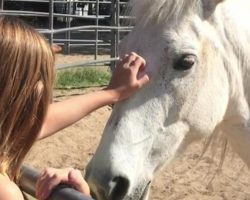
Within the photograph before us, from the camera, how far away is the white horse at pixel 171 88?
1966 mm

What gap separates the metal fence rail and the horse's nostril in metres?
0.71

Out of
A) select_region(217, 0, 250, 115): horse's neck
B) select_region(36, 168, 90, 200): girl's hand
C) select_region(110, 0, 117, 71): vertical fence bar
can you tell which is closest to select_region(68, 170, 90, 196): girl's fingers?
select_region(36, 168, 90, 200): girl's hand

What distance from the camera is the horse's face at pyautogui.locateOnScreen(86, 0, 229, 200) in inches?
77.0

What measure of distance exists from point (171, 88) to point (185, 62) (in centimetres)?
11

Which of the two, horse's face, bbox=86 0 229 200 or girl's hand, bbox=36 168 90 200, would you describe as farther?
horse's face, bbox=86 0 229 200

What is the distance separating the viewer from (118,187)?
77.2 inches

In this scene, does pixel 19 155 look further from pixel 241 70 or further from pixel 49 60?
pixel 241 70

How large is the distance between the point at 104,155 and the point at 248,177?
9.00 feet

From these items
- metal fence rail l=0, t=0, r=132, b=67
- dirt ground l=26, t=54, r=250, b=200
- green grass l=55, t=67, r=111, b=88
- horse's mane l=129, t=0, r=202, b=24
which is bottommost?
dirt ground l=26, t=54, r=250, b=200

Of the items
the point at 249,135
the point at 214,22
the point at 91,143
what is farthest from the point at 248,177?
the point at 214,22

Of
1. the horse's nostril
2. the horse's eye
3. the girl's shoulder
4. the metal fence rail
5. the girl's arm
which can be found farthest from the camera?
the metal fence rail

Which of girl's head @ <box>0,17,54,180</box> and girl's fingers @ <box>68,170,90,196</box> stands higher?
girl's head @ <box>0,17,54,180</box>

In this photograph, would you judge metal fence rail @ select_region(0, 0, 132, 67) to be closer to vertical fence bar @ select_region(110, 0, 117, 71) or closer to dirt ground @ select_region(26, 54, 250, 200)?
vertical fence bar @ select_region(110, 0, 117, 71)

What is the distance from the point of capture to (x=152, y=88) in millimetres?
2025
